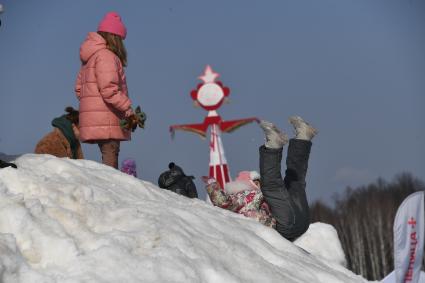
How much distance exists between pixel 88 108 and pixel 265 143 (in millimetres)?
2033

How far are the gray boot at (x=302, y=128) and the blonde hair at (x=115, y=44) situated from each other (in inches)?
71.0

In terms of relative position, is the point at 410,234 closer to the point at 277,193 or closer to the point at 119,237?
the point at 119,237

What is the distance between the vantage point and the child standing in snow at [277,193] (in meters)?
7.21

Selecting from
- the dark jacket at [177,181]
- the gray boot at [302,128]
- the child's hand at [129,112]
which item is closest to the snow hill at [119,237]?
the gray boot at [302,128]

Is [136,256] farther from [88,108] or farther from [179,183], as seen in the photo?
[179,183]

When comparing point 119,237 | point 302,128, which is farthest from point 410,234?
point 302,128

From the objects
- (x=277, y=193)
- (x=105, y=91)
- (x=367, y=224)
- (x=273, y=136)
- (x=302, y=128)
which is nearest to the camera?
(x=273, y=136)

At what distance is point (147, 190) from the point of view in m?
6.43

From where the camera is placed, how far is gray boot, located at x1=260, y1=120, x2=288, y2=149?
7160 mm

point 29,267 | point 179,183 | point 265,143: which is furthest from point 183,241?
point 179,183

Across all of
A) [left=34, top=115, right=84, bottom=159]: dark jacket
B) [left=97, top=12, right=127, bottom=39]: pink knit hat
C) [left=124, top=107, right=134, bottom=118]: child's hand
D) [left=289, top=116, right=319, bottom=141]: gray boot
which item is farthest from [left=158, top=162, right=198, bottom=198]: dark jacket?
[left=289, top=116, right=319, bottom=141]: gray boot

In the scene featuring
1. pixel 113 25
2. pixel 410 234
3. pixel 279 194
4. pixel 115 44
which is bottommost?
pixel 279 194

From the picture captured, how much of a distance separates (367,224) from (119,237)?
164 feet

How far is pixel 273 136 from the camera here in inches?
282
